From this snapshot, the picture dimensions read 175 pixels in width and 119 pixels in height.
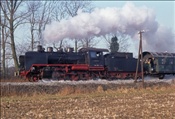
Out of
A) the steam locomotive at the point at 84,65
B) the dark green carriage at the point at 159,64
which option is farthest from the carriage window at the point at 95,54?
the dark green carriage at the point at 159,64

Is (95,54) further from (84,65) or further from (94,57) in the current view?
(84,65)

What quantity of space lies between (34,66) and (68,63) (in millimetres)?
2919

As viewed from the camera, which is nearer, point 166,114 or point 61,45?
point 166,114

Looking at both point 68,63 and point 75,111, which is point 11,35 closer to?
point 68,63

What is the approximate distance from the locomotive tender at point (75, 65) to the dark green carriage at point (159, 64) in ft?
4.98

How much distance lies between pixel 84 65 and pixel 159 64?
7334 mm

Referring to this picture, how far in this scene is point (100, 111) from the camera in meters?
12.8

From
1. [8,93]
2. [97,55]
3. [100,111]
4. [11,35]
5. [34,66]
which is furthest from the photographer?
[11,35]

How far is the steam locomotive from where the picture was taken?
27984mm

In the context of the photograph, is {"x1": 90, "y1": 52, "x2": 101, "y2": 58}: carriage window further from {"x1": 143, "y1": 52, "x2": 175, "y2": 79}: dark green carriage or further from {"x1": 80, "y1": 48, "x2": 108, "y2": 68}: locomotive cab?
{"x1": 143, "y1": 52, "x2": 175, "y2": 79}: dark green carriage

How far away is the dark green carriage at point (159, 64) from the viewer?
104 ft

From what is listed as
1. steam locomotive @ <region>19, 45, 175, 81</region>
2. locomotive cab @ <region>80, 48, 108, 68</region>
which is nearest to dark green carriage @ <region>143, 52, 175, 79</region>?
Result: steam locomotive @ <region>19, 45, 175, 81</region>

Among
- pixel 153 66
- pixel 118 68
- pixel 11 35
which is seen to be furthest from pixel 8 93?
pixel 11 35

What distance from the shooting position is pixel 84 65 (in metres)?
29.2
